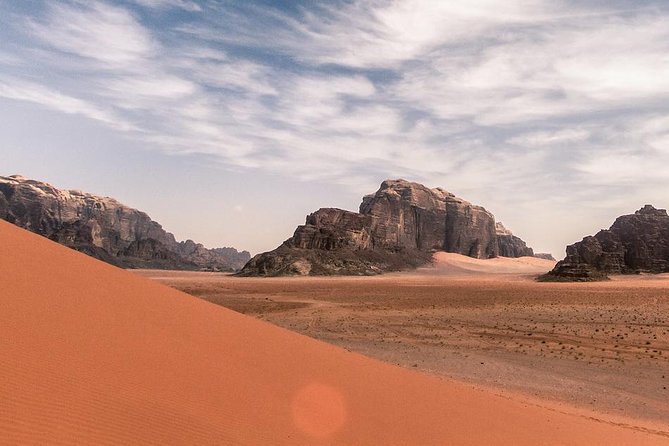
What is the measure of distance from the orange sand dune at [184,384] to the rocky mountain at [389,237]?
6857cm

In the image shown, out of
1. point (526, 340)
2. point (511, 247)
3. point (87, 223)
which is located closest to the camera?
point (526, 340)

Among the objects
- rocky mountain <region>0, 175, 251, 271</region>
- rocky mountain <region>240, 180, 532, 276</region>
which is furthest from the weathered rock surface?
rocky mountain <region>0, 175, 251, 271</region>

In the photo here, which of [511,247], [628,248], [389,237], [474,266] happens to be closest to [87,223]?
[389,237]

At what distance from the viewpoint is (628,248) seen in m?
81.8

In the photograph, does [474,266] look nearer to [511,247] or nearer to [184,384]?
[511,247]

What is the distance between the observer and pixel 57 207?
454 feet

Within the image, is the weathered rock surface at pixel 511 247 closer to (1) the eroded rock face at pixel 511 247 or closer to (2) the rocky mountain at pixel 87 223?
(1) the eroded rock face at pixel 511 247

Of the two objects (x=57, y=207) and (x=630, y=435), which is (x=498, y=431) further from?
(x=57, y=207)

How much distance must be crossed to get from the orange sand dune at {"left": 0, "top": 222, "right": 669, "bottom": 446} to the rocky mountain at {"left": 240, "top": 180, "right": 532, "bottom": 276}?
68572 millimetres

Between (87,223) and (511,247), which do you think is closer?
(87,223)

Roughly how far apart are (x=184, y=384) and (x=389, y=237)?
120 m

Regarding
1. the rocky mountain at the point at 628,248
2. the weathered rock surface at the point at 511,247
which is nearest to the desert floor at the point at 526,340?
the rocky mountain at the point at 628,248

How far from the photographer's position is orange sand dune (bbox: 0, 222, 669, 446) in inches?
185

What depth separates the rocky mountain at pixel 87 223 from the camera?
351ft
